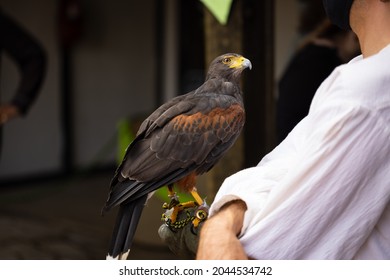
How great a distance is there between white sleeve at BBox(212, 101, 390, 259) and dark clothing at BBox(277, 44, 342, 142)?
44cm

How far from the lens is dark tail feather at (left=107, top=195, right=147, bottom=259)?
3.42 ft

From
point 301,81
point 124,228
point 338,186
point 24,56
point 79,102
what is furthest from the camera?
point 79,102

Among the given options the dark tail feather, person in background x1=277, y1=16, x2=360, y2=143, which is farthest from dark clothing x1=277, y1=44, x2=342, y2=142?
the dark tail feather

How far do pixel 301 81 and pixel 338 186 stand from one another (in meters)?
0.55

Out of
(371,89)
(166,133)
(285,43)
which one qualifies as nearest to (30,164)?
(285,43)

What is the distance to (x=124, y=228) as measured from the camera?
104 cm

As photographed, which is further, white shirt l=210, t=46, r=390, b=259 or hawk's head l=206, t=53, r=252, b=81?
hawk's head l=206, t=53, r=252, b=81

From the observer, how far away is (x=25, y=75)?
199 cm

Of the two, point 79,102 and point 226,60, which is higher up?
point 226,60

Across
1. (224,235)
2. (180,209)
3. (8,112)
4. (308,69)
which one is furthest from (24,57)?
(224,235)

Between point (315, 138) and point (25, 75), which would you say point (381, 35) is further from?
point (25, 75)

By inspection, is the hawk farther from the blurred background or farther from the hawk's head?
the blurred background

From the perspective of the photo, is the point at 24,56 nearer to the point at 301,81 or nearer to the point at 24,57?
the point at 24,57

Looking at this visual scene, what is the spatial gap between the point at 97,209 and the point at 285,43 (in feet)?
10.8
